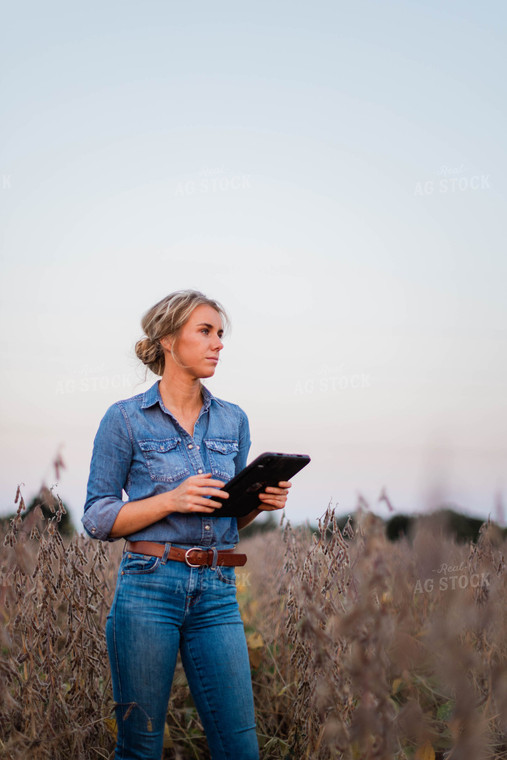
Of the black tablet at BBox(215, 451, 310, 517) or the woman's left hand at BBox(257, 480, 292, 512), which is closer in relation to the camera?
the black tablet at BBox(215, 451, 310, 517)

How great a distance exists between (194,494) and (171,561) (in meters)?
0.29

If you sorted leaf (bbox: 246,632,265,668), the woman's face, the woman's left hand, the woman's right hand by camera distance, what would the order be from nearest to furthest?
1. the woman's right hand
2. the woman's left hand
3. the woman's face
4. leaf (bbox: 246,632,265,668)

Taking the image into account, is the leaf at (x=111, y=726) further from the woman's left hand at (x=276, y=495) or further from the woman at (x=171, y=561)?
the woman's left hand at (x=276, y=495)

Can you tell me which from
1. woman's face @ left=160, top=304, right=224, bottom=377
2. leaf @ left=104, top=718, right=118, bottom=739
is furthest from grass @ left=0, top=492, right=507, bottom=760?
woman's face @ left=160, top=304, right=224, bottom=377

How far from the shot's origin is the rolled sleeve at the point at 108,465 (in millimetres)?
2389

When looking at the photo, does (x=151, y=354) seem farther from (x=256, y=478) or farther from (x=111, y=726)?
(x=111, y=726)

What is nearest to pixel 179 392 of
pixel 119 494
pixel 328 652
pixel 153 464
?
pixel 153 464

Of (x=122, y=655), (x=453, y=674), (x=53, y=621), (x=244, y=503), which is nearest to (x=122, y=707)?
(x=122, y=655)

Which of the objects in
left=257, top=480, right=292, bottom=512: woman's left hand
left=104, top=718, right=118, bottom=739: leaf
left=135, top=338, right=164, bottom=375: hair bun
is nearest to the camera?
left=257, top=480, right=292, bottom=512: woman's left hand

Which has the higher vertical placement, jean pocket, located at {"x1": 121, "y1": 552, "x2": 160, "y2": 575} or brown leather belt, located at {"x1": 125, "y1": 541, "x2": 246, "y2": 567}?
brown leather belt, located at {"x1": 125, "y1": 541, "x2": 246, "y2": 567}

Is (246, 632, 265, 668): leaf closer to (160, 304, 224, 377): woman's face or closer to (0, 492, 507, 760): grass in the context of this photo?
(0, 492, 507, 760): grass

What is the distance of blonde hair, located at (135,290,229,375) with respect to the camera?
2625 millimetres

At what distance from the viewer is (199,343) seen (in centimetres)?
259

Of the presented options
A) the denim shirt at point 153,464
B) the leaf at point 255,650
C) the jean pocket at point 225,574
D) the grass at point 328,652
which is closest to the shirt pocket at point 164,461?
the denim shirt at point 153,464
